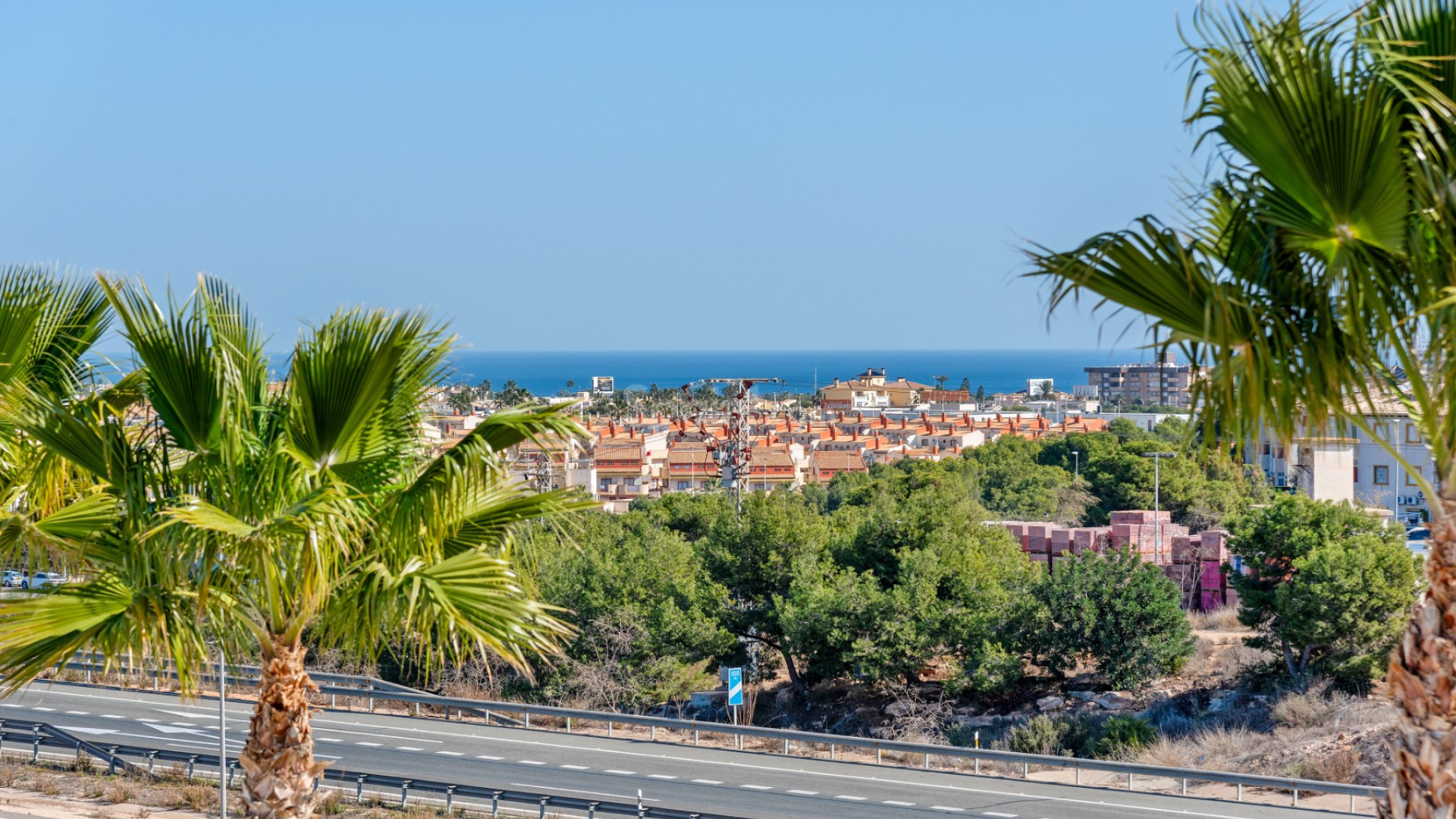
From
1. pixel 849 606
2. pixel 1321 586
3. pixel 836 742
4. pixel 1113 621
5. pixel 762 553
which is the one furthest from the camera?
pixel 762 553

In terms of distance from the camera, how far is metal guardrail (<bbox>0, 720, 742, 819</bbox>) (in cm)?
1650

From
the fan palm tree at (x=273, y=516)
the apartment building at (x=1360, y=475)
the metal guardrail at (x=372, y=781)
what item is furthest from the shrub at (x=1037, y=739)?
the fan palm tree at (x=273, y=516)

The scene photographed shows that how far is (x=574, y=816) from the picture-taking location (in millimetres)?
17328

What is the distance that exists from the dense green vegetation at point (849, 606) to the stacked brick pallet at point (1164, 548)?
3.11 metres

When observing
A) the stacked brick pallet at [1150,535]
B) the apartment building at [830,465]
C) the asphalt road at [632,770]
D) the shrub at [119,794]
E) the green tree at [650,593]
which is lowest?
the asphalt road at [632,770]

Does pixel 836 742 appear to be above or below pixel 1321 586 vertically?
below

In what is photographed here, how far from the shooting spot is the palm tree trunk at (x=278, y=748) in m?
7.02

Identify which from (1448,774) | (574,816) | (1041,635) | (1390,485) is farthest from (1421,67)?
(1390,485)

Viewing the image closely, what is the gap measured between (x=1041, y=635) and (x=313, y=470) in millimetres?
22996

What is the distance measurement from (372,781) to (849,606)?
1271 cm

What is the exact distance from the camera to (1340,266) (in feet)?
15.1

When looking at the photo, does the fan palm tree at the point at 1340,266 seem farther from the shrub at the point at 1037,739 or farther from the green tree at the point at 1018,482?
the green tree at the point at 1018,482

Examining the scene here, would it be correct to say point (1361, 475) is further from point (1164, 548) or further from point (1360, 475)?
point (1164, 548)

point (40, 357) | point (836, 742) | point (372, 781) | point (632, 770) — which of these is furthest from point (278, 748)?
point (836, 742)
